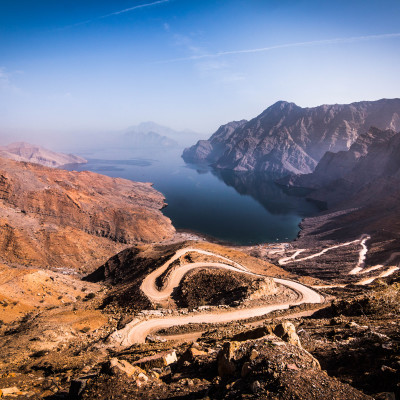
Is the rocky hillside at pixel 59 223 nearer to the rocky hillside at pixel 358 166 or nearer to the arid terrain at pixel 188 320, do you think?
the arid terrain at pixel 188 320

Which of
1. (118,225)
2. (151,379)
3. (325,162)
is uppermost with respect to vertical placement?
(325,162)

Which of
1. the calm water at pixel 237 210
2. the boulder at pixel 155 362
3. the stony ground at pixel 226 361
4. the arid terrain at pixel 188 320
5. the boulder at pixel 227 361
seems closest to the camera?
the stony ground at pixel 226 361

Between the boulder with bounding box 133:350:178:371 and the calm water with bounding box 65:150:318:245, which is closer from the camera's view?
the boulder with bounding box 133:350:178:371

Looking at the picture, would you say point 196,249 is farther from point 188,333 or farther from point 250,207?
point 250,207

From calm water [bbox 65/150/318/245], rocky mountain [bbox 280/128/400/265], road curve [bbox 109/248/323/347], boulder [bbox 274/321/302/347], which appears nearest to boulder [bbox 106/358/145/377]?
boulder [bbox 274/321/302/347]

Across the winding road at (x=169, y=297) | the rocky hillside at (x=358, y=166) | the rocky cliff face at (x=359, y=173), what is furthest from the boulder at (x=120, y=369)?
the rocky hillside at (x=358, y=166)

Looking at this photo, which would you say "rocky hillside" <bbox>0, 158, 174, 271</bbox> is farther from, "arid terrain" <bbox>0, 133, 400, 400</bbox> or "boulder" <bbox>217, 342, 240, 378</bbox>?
"boulder" <bbox>217, 342, 240, 378</bbox>

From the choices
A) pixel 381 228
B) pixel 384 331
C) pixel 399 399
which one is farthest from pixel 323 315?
pixel 381 228

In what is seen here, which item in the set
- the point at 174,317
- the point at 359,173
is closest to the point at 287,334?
the point at 174,317
